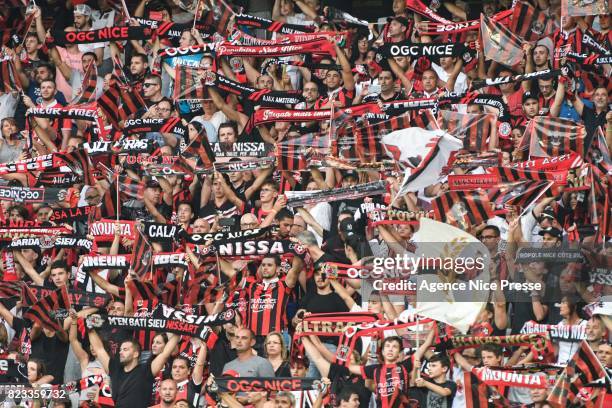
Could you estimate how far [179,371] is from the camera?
14258 millimetres

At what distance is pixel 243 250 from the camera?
15.0 meters

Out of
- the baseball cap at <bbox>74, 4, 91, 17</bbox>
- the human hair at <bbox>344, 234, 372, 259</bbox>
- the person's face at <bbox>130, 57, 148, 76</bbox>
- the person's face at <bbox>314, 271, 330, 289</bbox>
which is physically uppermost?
the baseball cap at <bbox>74, 4, 91, 17</bbox>

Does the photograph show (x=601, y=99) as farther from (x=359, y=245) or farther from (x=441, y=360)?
(x=441, y=360)

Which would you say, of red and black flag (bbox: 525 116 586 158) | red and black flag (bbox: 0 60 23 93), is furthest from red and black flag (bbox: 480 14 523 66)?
red and black flag (bbox: 0 60 23 93)

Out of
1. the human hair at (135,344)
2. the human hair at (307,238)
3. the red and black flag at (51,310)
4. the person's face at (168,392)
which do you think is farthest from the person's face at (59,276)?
the human hair at (307,238)

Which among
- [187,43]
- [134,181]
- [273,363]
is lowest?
[273,363]

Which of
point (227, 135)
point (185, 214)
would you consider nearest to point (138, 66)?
point (227, 135)

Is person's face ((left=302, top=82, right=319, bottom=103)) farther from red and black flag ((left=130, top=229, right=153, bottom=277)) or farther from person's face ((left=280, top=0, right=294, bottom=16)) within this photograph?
red and black flag ((left=130, top=229, right=153, bottom=277))

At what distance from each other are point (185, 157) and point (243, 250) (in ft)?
5.37

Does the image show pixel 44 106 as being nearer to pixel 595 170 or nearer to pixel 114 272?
pixel 114 272

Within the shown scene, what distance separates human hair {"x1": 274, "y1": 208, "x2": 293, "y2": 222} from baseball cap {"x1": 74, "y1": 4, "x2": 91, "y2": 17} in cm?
434

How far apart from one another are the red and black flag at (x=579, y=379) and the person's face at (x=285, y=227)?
3246 mm

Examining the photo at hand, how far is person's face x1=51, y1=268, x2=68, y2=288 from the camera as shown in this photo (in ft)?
51.9

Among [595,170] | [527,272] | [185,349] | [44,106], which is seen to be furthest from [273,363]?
[44,106]
